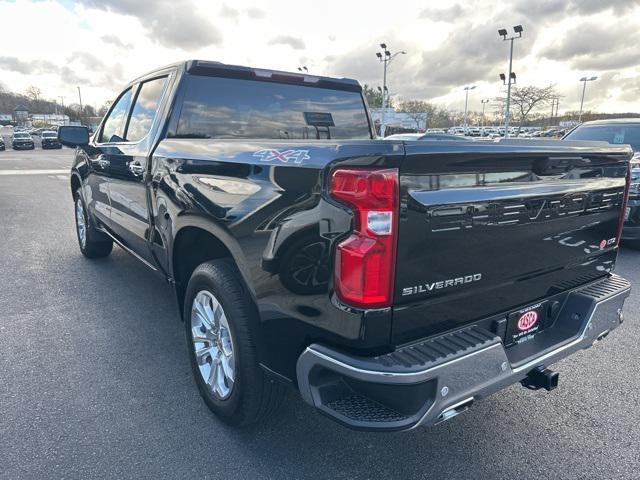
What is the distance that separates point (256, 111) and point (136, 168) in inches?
39.2

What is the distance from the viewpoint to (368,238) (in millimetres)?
1716

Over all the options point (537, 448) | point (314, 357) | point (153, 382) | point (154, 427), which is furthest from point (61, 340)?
point (537, 448)

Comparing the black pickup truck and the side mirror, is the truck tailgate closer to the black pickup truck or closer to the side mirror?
the black pickup truck

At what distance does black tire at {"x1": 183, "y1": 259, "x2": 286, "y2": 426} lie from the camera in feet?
7.59

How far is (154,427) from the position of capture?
263 cm

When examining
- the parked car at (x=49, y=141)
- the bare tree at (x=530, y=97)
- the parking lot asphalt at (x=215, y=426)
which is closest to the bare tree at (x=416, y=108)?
the bare tree at (x=530, y=97)

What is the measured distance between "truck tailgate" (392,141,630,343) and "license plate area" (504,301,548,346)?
5 centimetres

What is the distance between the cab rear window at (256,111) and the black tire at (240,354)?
1249 millimetres

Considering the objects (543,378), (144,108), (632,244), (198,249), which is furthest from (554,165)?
(632,244)

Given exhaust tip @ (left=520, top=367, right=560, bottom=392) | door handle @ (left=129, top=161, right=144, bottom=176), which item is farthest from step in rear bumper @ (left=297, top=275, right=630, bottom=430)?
door handle @ (left=129, top=161, right=144, bottom=176)

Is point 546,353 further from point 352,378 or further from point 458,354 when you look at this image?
point 352,378

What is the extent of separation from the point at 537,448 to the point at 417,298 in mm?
1328

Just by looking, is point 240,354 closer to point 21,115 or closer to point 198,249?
point 198,249

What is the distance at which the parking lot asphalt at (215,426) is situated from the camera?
234 cm
